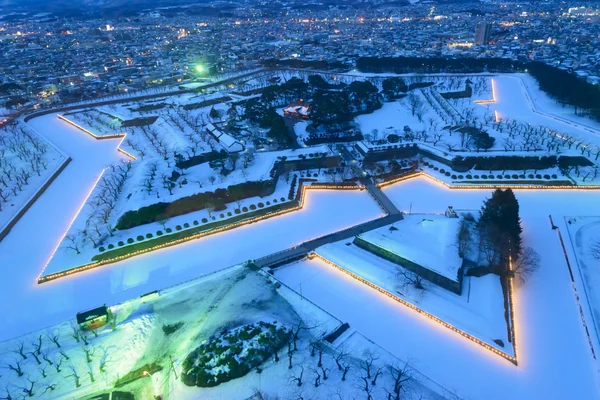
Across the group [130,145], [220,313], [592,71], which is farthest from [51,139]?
[592,71]

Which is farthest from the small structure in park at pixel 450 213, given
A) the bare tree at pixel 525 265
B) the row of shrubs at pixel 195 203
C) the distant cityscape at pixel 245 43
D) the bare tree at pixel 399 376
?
the distant cityscape at pixel 245 43

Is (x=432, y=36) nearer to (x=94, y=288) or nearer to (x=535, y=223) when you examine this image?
(x=535, y=223)

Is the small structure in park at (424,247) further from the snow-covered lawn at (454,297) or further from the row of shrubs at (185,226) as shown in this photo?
the row of shrubs at (185,226)

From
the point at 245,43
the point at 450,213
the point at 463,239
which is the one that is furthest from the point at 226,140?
the point at 245,43

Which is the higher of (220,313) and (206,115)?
(206,115)

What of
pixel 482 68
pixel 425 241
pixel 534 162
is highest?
pixel 482 68

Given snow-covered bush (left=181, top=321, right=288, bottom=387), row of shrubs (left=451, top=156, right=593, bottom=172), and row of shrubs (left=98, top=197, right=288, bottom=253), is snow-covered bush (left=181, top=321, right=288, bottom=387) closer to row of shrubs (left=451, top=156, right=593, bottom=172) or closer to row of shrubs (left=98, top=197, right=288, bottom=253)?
row of shrubs (left=98, top=197, right=288, bottom=253)

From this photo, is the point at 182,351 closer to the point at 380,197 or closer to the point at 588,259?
the point at 380,197
